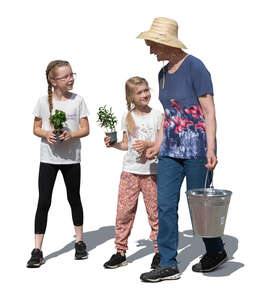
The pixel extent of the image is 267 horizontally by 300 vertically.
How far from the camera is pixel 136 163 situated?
7.33m

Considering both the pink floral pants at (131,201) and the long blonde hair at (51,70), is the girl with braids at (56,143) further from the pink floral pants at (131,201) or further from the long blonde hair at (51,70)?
the pink floral pants at (131,201)

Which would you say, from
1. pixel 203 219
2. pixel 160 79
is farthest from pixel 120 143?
pixel 203 219

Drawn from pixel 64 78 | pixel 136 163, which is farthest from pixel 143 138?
pixel 64 78

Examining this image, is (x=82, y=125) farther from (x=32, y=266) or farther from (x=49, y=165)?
(x=32, y=266)

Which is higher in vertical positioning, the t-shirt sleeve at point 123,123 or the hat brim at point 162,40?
the hat brim at point 162,40

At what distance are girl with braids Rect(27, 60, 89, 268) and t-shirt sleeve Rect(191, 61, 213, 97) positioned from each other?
136cm

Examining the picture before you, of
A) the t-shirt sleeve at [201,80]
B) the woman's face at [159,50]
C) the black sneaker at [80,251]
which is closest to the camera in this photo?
the t-shirt sleeve at [201,80]

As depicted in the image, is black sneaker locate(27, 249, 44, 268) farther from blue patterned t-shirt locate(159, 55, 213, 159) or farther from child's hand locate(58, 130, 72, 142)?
blue patterned t-shirt locate(159, 55, 213, 159)

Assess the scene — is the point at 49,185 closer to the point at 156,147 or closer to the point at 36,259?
the point at 36,259

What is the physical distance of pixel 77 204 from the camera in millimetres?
7738

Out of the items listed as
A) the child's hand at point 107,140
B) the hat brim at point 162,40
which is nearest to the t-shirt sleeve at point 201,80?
the hat brim at point 162,40

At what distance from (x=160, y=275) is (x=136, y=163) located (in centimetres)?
115

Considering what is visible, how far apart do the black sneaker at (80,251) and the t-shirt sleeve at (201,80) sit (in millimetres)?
2156

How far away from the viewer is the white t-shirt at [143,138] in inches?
288
